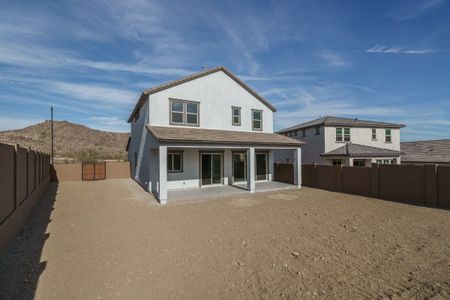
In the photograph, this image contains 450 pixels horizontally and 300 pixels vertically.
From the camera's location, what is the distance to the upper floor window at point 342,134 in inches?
894

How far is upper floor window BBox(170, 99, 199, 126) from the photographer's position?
14203 millimetres

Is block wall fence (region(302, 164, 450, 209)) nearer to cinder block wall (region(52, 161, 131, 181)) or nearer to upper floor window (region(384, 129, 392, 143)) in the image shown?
upper floor window (region(384, 129, 392, 143))

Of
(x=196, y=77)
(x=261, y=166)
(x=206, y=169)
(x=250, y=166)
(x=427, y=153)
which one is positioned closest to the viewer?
(x=250, y=166)

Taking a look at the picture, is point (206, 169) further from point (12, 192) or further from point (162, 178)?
point (12, 192)

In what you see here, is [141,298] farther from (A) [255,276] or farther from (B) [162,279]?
(A) [255,276]

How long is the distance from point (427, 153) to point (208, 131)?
2739cm

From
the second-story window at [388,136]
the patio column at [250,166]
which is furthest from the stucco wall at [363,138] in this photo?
the patio column at [250,166]

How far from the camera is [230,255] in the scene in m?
5.39

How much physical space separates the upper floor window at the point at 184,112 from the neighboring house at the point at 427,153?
74.3 ft

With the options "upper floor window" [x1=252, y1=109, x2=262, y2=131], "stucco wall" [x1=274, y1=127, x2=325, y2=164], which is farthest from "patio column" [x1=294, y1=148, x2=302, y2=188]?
"stucco wall" [x1=274, y1=127, x2=325, y2=164]

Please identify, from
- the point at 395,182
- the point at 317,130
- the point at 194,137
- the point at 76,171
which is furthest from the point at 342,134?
the point at 76,171

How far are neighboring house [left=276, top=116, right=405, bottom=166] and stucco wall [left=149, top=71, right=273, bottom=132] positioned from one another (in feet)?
26.6

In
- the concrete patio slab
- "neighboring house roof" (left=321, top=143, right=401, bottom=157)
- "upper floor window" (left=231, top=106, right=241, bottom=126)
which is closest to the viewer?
the concrete patio slab

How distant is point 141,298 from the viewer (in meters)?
3.74
